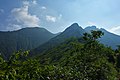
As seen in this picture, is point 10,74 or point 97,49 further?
point 97,49

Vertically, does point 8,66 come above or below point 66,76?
above

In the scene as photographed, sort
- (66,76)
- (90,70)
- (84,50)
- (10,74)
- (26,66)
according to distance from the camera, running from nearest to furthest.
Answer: (10,74)
(26,66)
(66,76)
(90,70)
(84,50)

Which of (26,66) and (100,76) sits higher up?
(26,66)

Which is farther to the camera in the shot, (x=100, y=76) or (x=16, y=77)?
(x=100, y=76)

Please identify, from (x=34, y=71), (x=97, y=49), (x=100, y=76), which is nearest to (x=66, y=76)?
(x=34, y=71)

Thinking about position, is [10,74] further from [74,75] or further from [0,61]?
[74,75]

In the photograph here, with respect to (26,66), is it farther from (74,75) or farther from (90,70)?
(90,70)

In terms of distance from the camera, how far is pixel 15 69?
573 centimetres

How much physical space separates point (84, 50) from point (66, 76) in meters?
25.8

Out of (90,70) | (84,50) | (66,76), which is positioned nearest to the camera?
(66,76)

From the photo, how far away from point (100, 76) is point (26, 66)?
110 feet

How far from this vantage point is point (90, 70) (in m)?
33.2

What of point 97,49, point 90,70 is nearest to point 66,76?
point 90,70

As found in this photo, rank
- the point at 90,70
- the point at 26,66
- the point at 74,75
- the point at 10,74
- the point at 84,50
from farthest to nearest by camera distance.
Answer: the point at 84,50
the point at 90,70
the point at 74,75
the point at 26,66
the point at 10,74
